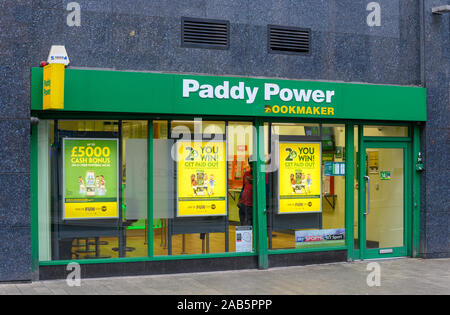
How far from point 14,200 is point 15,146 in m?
0.77

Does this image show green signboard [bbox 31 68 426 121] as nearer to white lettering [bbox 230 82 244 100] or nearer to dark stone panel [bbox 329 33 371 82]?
white lettering [bbox 230 82 244 100]

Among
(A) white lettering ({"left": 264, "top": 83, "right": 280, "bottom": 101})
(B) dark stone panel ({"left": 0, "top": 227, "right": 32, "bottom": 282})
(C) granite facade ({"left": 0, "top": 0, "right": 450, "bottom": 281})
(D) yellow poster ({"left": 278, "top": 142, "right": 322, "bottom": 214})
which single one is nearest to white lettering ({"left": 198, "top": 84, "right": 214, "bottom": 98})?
(C) granite facade ({"left": 0, "top": 0, "right": 450, "bottom": 281})

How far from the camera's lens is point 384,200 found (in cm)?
1120

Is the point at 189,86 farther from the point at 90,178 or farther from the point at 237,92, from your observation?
the point at 90,178

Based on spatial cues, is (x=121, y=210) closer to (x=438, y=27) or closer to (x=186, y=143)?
(x=186, y=143)

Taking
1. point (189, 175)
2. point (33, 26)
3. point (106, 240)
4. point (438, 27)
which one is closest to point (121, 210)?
point (106, 240)

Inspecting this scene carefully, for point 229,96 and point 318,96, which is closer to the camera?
point 229,96

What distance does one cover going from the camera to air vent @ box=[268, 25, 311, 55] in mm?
10070

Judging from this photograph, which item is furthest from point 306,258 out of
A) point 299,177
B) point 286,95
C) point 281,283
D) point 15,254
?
point 15,254

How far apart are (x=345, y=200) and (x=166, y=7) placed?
15.0ft

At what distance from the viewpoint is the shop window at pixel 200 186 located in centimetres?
959

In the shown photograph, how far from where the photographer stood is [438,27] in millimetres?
11242

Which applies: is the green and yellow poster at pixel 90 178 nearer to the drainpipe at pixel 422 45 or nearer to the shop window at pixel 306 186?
the shop window at pixel 306 186

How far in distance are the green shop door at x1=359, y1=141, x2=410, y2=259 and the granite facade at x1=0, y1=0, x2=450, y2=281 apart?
397 mm
